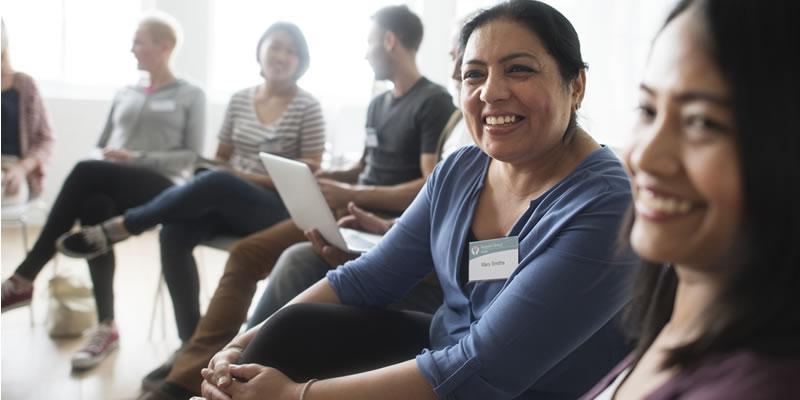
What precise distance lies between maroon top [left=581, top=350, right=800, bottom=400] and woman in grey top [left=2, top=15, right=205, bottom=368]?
96.1 inches

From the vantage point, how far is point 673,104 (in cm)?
A: 63

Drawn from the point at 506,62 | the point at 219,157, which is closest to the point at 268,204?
the point at 219,157

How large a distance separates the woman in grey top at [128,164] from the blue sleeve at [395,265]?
60.7 inches

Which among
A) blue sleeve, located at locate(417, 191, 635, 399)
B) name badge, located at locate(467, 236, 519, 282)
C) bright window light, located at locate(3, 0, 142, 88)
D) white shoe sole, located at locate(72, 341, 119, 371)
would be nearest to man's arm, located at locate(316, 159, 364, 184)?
white shoe sole, located at locate(72, 341, 119, 371)

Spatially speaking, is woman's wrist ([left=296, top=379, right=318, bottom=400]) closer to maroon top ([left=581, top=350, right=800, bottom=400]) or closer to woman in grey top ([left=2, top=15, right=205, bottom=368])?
maroon top ([left=581, top=350, right=800, bottom=400])

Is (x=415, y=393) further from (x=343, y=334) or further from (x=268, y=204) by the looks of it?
(x=268, y=204)

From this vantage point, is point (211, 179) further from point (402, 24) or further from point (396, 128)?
point (402, 24)

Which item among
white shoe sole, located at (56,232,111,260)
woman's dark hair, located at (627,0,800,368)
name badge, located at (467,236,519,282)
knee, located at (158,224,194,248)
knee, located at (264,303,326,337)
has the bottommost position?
white shoe sole, located at (56,232,111,260)

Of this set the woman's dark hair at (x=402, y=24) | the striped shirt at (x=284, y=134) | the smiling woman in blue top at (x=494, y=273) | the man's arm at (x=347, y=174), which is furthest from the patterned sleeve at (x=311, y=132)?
the smiling woman in blue top at (x=494, y=273)

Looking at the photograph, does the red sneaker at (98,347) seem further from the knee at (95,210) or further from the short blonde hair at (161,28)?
the short blonde hair at (161,28)

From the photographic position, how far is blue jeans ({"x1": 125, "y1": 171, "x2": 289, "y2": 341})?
2533 mm

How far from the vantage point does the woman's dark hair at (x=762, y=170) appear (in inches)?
20.7

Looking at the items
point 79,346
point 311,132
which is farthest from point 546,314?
point 79,346

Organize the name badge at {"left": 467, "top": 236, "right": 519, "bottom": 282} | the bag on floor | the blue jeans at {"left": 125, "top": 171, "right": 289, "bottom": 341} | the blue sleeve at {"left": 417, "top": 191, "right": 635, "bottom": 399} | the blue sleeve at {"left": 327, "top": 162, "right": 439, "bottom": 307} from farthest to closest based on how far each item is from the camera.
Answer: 1. the bag on floor
2. the blue jeans at {"left": 125, "top": 171, "right": 289, "bottom": 341}
3. the blue sleeve at {"left": 327, "top": 162, "right": 439, "bottom": 307}
4. the name badge at {"left": 467, "top": 236, "right": 519, "bottom": 282}
5. the blue sleeve at {"left": 417, "top": 191, "right": 635, "bottom": 399}
